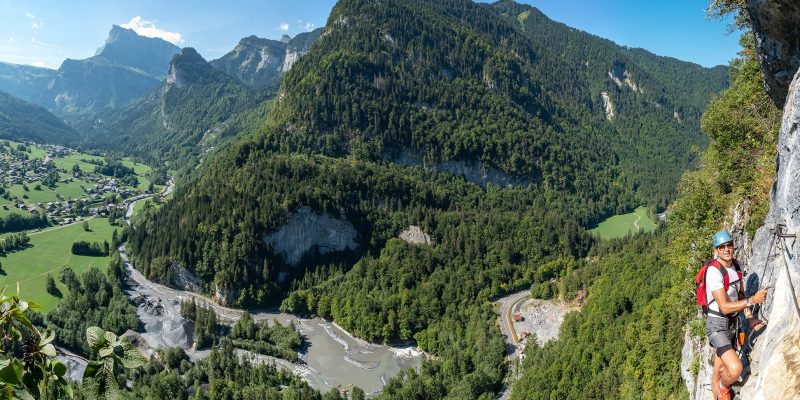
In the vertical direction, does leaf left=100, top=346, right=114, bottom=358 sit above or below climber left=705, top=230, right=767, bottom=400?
above

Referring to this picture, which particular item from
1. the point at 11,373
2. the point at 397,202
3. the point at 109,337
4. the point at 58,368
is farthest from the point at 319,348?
the point at 11,373

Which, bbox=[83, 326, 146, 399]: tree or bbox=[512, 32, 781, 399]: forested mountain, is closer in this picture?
bbox=[83, 326, 146, 399]: tree

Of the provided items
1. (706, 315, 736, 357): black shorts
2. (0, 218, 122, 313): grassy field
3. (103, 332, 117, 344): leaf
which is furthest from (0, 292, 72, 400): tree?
(0, 218, 122, 313): grassy field

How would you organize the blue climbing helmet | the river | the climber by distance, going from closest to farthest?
the climber
the blue climbing helmet
the river

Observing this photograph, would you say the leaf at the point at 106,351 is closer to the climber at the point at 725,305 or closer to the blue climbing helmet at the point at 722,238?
the climber at the point at 725,305

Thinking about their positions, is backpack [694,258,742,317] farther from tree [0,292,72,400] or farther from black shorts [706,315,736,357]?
tree [0,292,72,400]

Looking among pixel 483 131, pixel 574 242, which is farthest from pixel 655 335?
pixel 483 131

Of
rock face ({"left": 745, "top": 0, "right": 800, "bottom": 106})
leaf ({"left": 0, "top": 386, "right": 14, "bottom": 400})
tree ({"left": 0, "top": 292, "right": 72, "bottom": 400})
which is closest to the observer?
leaf ({"left": 0, "top": 386, "right": 14, "bottom": 400})
